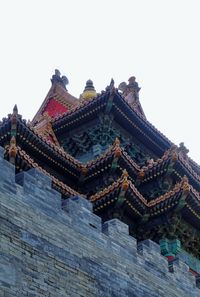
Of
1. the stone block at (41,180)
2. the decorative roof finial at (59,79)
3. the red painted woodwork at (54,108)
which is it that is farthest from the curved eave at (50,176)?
the decorative roof finial at (59,79)

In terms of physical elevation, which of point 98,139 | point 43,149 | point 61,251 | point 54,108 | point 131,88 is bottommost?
point 61,251

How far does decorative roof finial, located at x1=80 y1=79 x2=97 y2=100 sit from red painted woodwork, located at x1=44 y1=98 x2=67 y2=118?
75.9 inches

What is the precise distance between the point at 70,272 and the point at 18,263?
3.96ft

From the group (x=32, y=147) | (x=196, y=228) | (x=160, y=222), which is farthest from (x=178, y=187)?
(x=32, y=147)

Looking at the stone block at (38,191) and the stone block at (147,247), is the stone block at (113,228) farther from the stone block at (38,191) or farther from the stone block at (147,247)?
the stone block at (38,191)

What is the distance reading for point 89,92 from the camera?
23.5 meters

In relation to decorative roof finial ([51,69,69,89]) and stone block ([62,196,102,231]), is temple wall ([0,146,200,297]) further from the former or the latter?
decorative roof finial ([51,69,69,89])

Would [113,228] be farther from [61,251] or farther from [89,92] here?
[89,92]

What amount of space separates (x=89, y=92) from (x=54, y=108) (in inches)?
115

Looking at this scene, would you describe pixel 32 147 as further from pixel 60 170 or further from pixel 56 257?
pixel 56 257

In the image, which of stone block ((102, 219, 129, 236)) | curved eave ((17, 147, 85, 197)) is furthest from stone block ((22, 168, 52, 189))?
curved eave ((17, 147, 85, 197))

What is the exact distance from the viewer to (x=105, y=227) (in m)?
12.0

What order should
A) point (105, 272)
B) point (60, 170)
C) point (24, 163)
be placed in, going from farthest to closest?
point (60, 170) → point (24, 163) → point (105, 272)

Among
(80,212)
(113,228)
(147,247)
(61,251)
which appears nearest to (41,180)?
(80,212)
